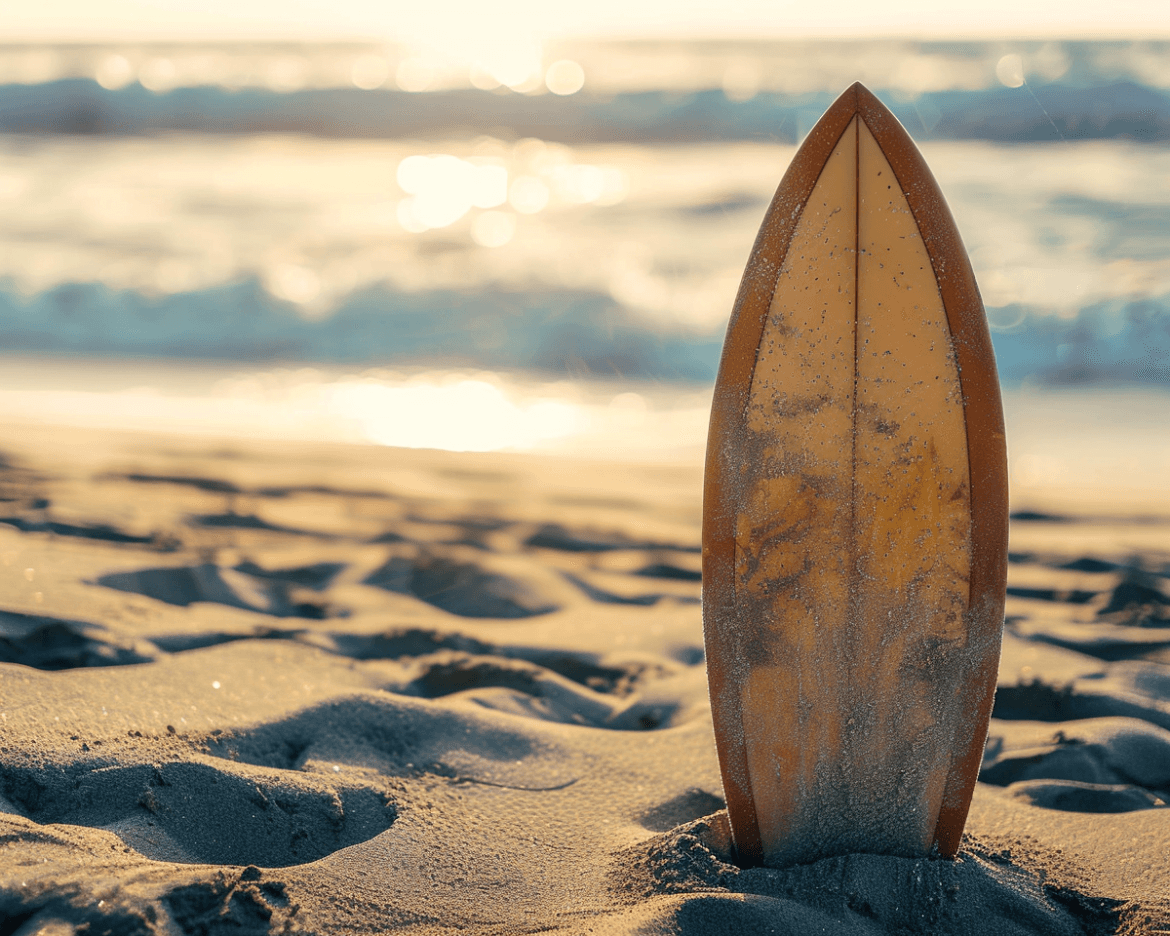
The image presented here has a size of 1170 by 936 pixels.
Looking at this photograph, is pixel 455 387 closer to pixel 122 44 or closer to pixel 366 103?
pixel 366 103

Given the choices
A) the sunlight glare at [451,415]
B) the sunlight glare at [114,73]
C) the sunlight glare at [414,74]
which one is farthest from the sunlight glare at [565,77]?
the sunlight glare at [451,415]

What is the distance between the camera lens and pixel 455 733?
7.13ft

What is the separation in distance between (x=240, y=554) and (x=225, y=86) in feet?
50.4

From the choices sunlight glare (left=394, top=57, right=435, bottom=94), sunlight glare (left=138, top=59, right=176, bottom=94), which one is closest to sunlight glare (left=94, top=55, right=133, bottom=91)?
sunlight glare (left=138, top=59, right=176, bottom=94)

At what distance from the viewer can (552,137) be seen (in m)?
14.2

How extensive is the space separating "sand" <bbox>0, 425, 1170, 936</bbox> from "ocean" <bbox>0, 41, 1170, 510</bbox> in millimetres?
1252

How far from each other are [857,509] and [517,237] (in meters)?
8.13

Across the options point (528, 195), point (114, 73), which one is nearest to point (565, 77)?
point (528, 195)

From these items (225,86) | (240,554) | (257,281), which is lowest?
(240,554)

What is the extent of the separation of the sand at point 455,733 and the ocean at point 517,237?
1.25m

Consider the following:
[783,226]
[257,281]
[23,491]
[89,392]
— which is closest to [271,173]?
[257,281]

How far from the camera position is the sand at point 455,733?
1530 mm

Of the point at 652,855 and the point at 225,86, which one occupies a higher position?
the point at 225,86

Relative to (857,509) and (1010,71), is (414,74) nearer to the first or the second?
(1010,71)
